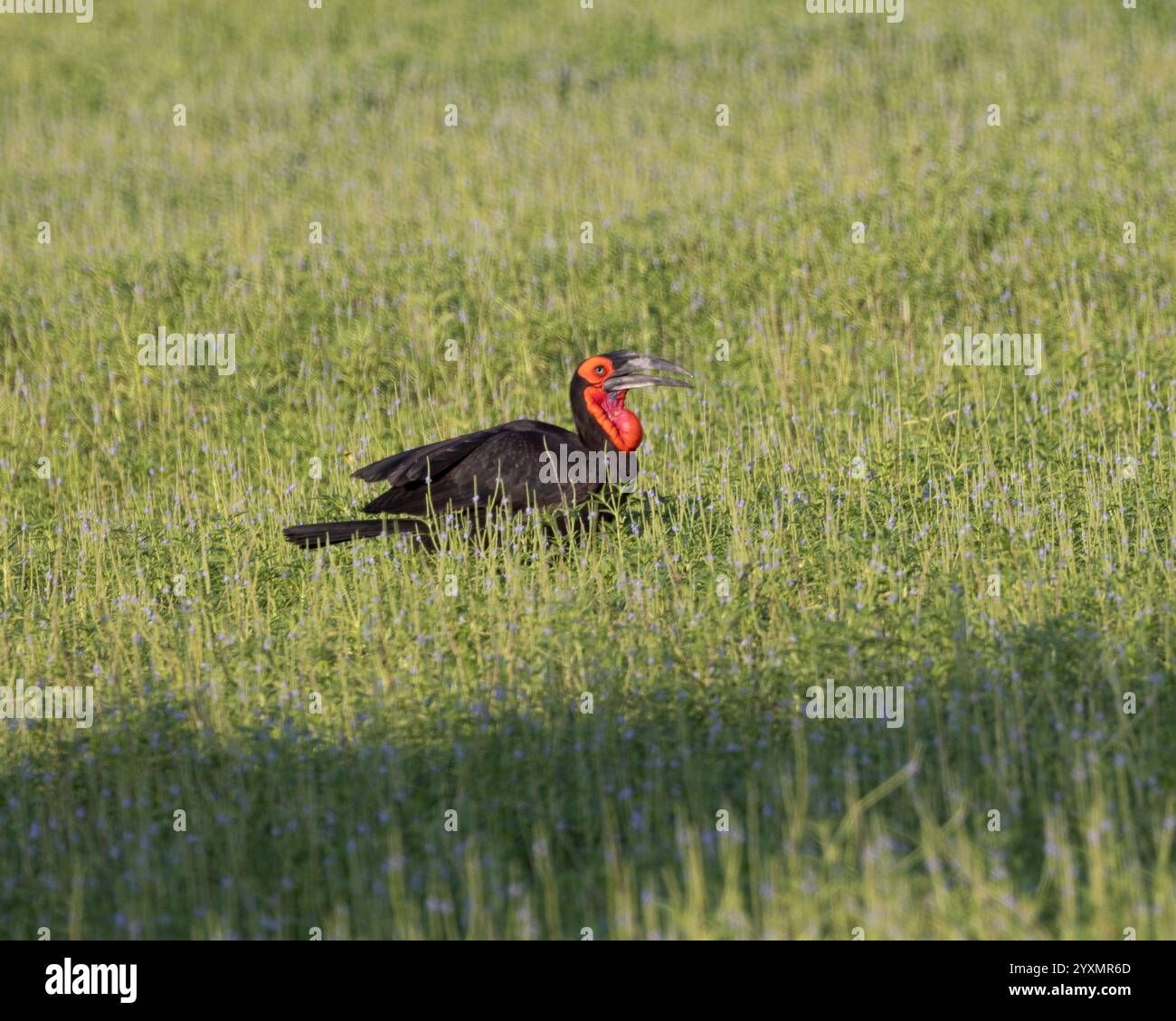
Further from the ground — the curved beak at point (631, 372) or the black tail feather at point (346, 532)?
the curved beak at point (631, 372)

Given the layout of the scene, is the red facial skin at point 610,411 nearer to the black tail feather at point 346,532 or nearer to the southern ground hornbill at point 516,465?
the southern ground hornbill at point 516,465

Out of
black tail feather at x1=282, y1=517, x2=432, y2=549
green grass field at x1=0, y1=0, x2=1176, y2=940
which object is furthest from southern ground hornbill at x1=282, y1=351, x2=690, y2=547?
green grass field at x1=0, y1=0, x2=1176, y2=940

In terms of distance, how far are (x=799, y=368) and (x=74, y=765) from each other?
679 centimetres

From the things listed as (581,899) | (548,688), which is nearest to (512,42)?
(548,688)

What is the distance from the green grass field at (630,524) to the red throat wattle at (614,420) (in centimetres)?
41

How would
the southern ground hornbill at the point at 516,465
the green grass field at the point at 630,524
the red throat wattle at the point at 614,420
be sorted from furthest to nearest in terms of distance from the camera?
1. the red throat wattle at the point at 614,420
2. the southern ground hornbill at the point at 516,465
3. the green grass field at the point at 630,524

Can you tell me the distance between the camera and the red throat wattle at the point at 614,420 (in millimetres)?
8562

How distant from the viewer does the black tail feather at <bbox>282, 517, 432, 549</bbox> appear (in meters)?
8.12

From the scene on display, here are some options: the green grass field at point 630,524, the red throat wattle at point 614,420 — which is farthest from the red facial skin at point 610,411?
the green grass field at point 630,524

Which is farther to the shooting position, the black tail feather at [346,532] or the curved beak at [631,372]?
the curved beak at [631,372]

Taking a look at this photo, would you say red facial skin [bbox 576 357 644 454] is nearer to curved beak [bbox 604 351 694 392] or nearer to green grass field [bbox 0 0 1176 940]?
curved beak [bbox 604 351 694 392]

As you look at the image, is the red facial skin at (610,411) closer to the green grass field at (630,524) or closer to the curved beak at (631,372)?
the curved beak at (631,372)

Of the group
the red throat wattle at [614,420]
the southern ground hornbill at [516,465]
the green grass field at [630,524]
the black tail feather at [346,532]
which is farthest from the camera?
the red throat wattle at [614,420]

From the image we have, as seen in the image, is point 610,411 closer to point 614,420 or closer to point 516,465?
point 614,420
